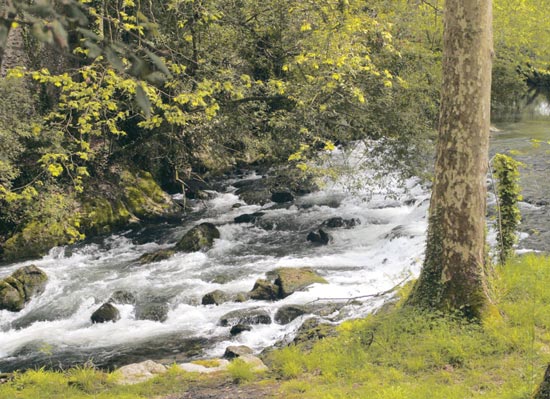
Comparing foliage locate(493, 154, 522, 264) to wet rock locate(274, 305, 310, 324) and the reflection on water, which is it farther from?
wet rock locate(274, 305, 310, 324)

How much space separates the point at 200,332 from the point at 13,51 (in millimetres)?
11423

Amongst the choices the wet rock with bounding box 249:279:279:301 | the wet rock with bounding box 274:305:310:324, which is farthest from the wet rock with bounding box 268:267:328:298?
the wet rock with bounding box 274:305:310:324

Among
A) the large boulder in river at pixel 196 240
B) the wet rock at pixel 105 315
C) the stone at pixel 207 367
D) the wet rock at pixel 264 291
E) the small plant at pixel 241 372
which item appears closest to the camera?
the small plant at pixel 241 372

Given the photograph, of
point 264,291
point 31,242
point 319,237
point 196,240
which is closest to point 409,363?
point 264,291

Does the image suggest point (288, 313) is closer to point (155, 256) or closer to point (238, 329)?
point (238, 329)

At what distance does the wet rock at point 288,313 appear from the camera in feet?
33.2

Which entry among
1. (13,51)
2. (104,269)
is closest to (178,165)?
(104,269)

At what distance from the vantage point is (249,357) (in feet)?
25.9

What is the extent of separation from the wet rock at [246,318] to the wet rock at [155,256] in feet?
14.6

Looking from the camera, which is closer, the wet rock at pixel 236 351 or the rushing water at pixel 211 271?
the wet rock at pixel 236 351

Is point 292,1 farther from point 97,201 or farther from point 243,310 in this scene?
point 97,201

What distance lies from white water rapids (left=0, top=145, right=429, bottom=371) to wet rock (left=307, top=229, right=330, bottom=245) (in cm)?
22

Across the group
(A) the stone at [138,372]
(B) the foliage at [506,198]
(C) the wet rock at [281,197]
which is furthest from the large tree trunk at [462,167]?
(C) the wet rock at [281,197]

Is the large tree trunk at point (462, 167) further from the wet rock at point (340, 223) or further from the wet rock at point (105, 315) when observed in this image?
the wet rock at point (340, 223)
